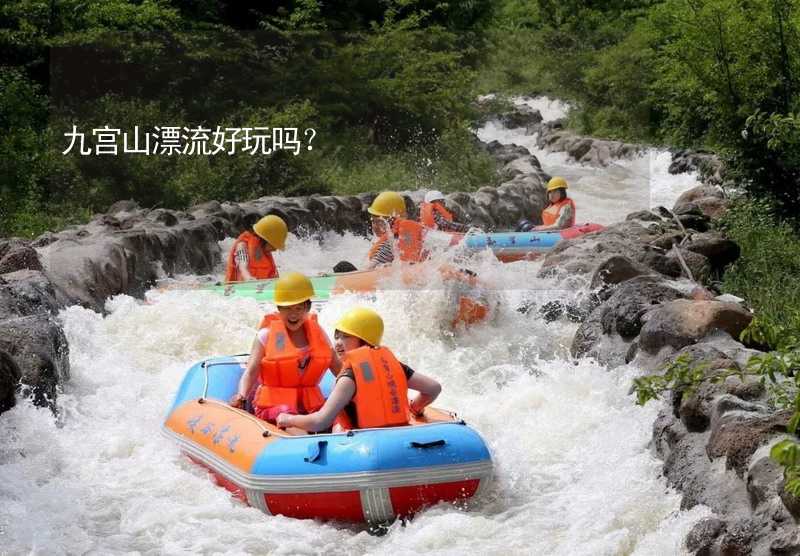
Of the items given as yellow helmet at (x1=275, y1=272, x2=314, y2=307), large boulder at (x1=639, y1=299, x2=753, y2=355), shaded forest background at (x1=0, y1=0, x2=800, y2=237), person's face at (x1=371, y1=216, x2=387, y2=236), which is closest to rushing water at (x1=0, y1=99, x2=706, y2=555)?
large boulder at (x1=639, y1=299, x2=753, y2=355)

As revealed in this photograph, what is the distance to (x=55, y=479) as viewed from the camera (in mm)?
5832

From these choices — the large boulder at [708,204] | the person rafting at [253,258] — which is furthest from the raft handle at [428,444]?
the large boulder at [708,204]

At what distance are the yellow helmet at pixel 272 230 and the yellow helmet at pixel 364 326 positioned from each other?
3.80 meters

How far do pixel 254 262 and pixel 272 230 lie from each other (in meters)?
0.39

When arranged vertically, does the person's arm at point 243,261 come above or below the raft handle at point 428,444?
below

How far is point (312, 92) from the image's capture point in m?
20.6

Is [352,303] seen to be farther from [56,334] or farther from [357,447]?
[357,447]

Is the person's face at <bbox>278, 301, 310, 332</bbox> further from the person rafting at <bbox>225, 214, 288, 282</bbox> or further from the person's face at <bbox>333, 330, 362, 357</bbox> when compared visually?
the person rafting at <bbox>225, 214, 288, 282</bbox>

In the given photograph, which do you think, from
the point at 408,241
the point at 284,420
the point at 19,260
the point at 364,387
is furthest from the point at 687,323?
the point at 19,260

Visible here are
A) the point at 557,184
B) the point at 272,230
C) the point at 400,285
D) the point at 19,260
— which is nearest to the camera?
the point at 19,260

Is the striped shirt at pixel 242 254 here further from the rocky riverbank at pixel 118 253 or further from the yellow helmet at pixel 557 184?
the yellow helmet at pixel 557 184

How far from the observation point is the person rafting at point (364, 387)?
5359 mm

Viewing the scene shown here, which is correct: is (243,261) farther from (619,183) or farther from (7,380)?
(619,183)

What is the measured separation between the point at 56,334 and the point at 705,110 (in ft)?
25.5
